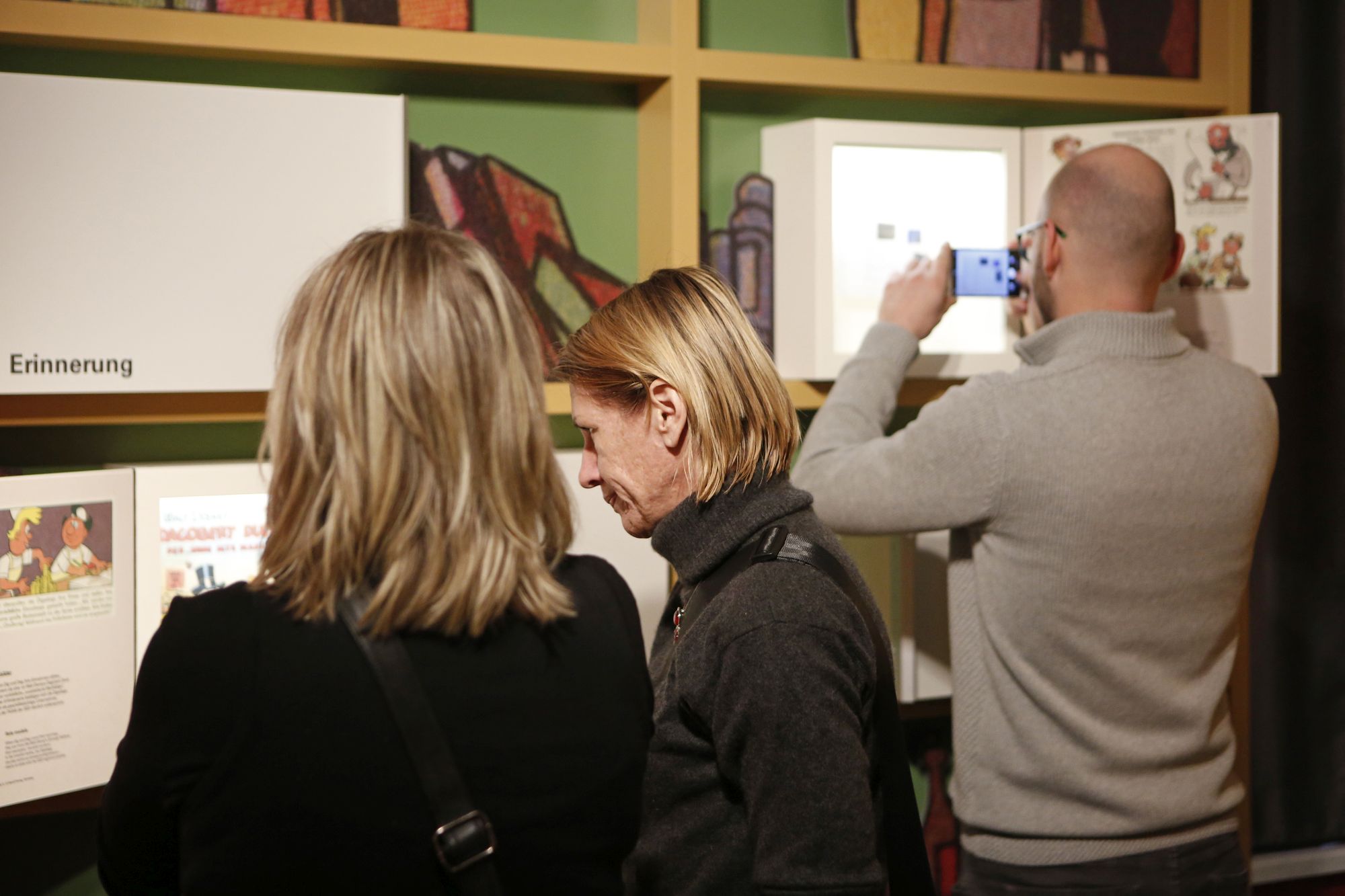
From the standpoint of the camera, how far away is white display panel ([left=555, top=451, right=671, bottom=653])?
1.78m

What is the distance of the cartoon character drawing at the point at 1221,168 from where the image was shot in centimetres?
190

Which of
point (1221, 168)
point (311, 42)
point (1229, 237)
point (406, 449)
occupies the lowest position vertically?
point (406, 449)

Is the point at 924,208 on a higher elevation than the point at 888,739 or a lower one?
higher

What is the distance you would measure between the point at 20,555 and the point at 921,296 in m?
1.28

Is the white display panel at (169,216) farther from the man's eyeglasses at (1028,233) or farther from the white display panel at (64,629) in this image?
the man's eyeglasses at (1028,233)

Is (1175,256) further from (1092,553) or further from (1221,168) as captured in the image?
(1092,553)

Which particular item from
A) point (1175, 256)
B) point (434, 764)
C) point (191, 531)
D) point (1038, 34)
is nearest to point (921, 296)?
point (1175, 256)

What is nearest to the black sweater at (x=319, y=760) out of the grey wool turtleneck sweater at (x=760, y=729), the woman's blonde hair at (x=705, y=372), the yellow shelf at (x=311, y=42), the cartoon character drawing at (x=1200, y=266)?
the grey wool turtleneck sweater at (x=760, y=729)

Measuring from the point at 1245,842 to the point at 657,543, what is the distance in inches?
53.6

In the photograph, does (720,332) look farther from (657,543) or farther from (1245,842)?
(1245,842)

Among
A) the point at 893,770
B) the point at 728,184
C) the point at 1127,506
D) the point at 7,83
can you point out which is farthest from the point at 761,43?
the point at 893,770

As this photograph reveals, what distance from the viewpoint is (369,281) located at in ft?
2.86

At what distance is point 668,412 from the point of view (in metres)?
1.16

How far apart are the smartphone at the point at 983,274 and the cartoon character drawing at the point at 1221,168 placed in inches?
12.7
